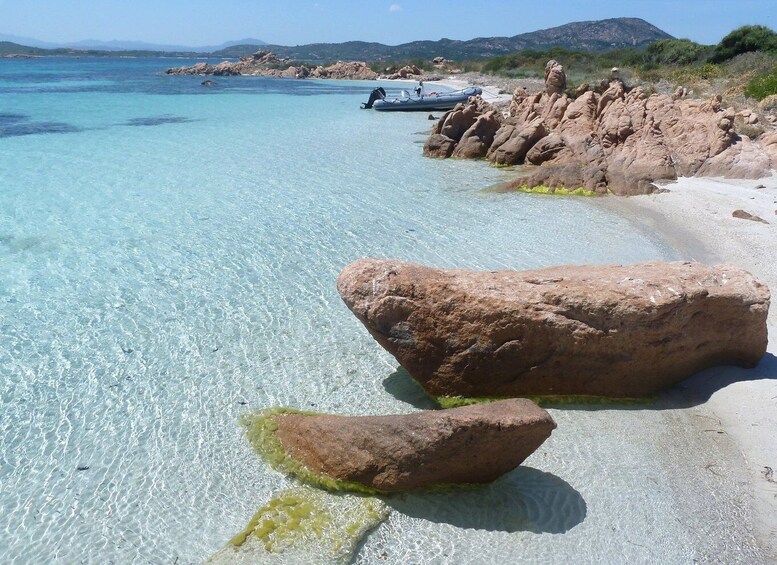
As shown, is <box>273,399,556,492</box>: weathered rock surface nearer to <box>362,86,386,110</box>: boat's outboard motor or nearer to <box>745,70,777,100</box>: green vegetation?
<box>745,70,777,100</box>: green vegetation

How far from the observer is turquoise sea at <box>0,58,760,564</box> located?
4.59 m

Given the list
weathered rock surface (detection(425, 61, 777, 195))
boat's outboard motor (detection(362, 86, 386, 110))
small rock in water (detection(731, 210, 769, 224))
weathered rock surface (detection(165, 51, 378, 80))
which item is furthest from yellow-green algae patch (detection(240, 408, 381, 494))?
weathered rock surface (detection(165, 51, 378, 80))

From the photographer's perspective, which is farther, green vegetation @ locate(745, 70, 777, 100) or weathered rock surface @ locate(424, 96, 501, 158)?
green vegetation @ locate(745, 70, 777, 100)

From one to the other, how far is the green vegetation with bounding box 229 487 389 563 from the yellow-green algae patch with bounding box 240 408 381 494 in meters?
0.08

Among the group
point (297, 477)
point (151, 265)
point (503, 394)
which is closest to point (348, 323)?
point (503, 394)

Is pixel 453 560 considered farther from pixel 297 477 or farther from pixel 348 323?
pixel 348 323

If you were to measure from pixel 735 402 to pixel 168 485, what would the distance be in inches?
208

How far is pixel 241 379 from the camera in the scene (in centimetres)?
664

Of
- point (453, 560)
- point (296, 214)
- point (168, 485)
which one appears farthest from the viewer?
point (296, 214)

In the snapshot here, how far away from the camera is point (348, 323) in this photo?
26.1 feet

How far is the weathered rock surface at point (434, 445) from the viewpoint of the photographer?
470 cm

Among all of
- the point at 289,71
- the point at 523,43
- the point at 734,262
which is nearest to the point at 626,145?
the point at 734,262

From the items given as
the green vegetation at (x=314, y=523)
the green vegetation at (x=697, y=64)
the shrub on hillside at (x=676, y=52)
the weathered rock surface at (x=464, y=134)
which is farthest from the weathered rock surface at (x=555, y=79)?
the green vegetation at (x=314, y=523)

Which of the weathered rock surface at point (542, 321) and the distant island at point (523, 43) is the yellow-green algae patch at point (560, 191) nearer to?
the weathered rock surface at point (542, 321)
